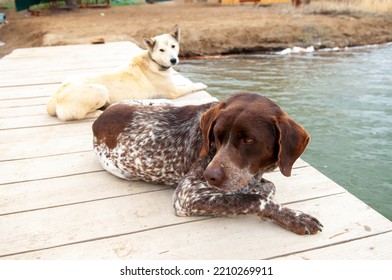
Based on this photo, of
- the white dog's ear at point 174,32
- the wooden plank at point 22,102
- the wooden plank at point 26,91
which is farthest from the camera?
the white dog's ear at point 174,32

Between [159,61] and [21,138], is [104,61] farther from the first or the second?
[21,138]

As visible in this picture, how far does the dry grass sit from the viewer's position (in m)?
16.9

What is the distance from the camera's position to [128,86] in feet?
16.5

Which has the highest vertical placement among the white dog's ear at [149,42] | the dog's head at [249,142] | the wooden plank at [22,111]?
the white dog's ear at [149,42]

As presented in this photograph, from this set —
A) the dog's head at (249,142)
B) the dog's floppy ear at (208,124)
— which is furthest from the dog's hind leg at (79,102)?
the dog's head at (249,142)

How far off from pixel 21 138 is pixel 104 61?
378 cm

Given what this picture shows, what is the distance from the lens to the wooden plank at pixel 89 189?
2.72m

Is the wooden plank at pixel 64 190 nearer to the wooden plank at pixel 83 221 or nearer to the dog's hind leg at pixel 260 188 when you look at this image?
the wooden plank at pixel 83 221

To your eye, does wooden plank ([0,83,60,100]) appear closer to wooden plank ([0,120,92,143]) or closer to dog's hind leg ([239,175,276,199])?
wooden plank ([0,120,92,143])

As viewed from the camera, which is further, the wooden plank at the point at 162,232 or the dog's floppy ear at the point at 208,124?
the dog's floppy ear at the point at 208,124

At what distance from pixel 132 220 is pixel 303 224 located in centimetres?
104

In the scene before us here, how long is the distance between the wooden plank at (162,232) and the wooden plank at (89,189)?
0.10m

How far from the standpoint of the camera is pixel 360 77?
30.1ft

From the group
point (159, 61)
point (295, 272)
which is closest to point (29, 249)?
point (295, 272)
